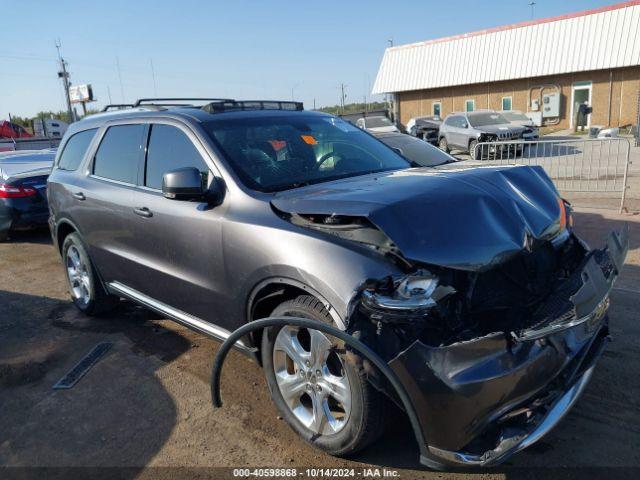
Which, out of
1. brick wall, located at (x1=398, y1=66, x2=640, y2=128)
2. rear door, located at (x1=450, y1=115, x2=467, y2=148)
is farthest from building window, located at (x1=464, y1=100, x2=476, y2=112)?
rear door, located at (x1=450, y1=115, x2=467, y2=148)

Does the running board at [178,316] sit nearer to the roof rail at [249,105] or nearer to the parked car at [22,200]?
the roof rail at [249,105]

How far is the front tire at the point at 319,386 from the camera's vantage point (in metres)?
2.50

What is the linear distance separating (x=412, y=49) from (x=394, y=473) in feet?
127

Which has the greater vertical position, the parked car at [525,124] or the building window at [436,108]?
the building window at [436,108]

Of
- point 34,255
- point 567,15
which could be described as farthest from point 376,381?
point 567,15

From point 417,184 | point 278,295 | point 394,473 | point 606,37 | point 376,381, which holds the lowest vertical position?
point 394,473

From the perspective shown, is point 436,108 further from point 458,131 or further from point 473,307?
point 473,307

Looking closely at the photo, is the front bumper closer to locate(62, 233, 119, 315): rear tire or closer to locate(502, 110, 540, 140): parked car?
locate(62, 233, 119, 315): rear tire

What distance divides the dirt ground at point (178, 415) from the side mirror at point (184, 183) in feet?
4.60

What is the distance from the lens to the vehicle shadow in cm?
300

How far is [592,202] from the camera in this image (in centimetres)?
892

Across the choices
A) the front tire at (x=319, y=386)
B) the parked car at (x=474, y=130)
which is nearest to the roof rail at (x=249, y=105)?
the front tire at (x=319, y=386)

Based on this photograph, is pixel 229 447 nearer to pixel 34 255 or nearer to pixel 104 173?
pixel 104 173

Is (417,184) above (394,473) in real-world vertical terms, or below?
above
